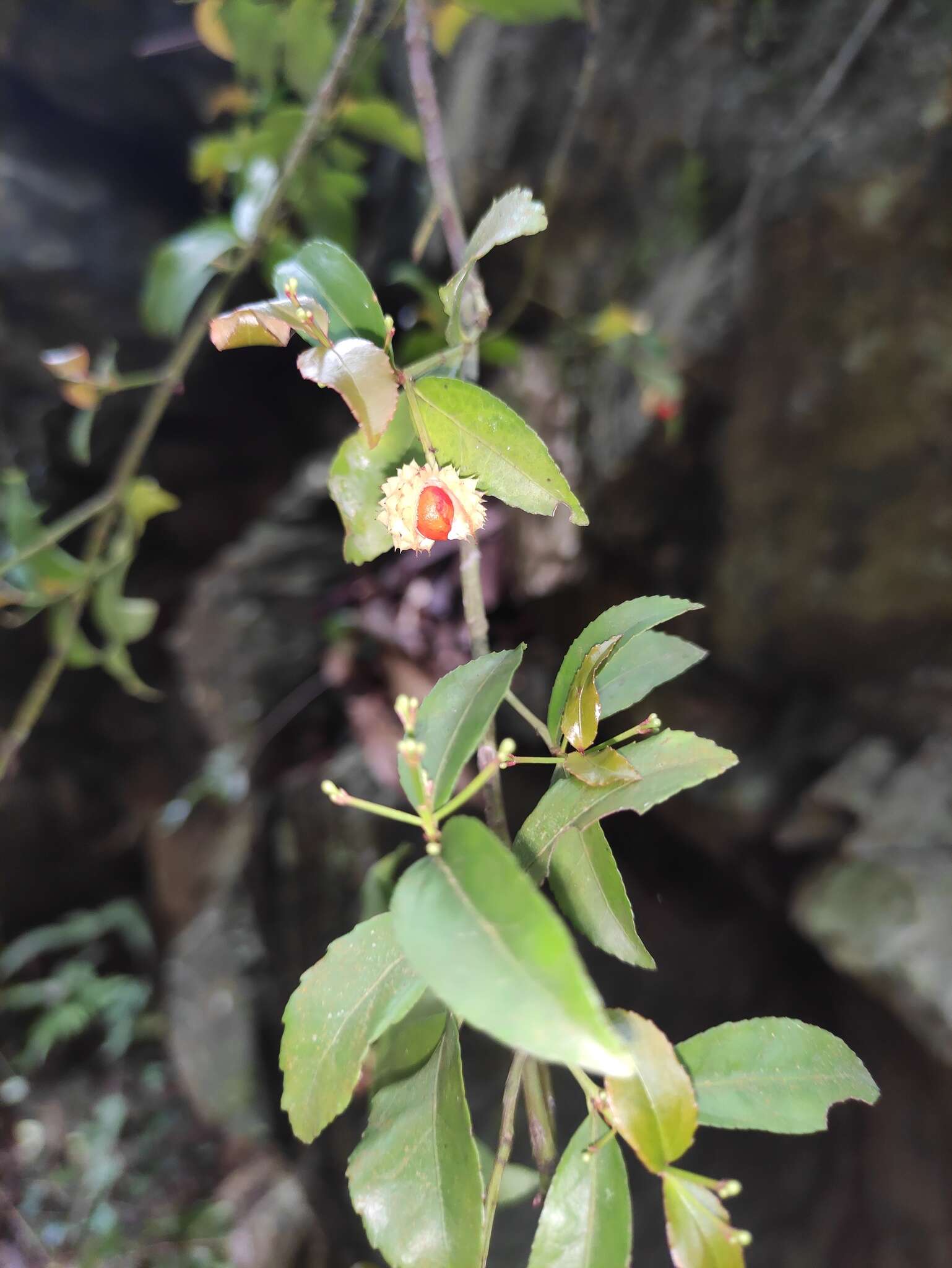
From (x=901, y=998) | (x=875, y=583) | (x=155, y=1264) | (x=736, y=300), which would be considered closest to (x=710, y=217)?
(x=736, y=300)

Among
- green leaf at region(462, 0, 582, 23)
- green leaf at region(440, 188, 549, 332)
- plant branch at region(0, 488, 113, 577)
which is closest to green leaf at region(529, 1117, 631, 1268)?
green leaf at region(440, 188, 549, 332)

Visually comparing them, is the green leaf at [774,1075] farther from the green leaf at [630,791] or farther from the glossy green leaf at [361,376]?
the glossy green leaf at [361,376]

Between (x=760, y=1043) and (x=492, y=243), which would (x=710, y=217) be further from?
(x=760, y=1043)

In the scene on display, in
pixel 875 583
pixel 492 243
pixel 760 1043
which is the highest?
pixel 492 243

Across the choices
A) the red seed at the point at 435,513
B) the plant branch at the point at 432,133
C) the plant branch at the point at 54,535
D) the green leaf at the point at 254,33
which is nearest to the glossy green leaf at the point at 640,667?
the red seed at the point at 435,513

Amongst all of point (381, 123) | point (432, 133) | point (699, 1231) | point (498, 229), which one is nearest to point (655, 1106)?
point (699, 1231)

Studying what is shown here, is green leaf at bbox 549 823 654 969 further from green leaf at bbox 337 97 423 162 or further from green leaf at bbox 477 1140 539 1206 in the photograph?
green leaf at bbox 337 97 423 162
